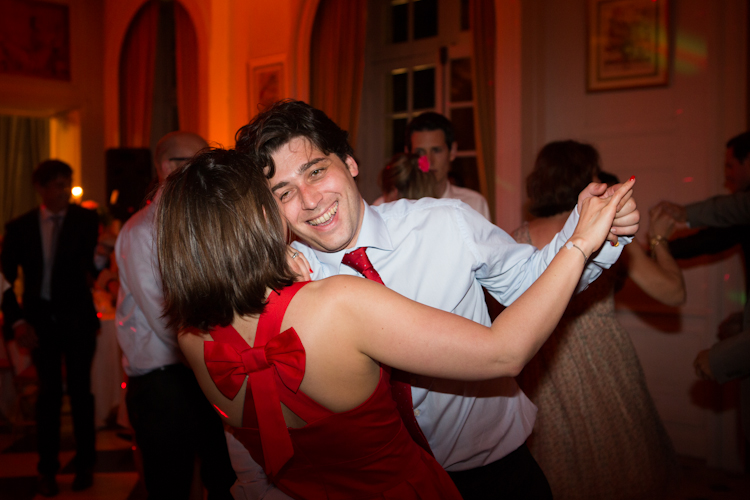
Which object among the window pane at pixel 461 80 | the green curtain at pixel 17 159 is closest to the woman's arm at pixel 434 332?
the window pane at pixel 461 80

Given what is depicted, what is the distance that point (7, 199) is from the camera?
879 centimetres

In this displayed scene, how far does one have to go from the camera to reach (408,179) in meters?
2.59

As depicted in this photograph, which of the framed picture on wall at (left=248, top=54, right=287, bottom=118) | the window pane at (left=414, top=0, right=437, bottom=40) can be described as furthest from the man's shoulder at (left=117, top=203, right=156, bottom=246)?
the window pane at (left=414, top=0, right=437, bottom=40)

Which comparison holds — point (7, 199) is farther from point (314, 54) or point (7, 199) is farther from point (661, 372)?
point (661, 372)

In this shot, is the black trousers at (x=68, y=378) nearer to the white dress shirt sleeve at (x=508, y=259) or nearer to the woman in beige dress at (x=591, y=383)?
the woman in beige dress at (x=591, y=383)

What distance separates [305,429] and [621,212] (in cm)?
82

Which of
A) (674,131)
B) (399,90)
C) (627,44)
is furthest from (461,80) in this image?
(674,131)

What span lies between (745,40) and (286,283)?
133 inches

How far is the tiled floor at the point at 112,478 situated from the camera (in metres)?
3.08

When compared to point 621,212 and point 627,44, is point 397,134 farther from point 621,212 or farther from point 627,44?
point 621,212

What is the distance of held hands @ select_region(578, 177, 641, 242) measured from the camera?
1187 millimetres

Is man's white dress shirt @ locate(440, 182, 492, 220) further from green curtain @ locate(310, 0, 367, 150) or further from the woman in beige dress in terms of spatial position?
green curtain @ locate(310, 0, 367, 150)

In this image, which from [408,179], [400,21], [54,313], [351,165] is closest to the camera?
[351,165]

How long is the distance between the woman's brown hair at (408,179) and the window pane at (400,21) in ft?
9.39
